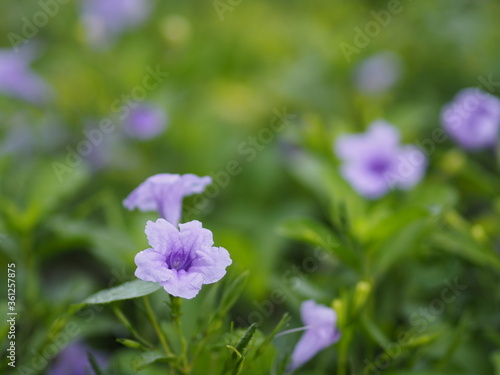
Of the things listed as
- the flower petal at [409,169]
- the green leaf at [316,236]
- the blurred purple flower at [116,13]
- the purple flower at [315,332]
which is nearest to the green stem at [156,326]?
the purple flower at [315,332]

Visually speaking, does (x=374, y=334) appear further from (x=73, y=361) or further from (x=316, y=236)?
(x=73, y=361)

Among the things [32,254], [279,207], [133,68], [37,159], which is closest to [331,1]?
[133,68]

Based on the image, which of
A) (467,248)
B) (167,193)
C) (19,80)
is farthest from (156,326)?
(19,80)

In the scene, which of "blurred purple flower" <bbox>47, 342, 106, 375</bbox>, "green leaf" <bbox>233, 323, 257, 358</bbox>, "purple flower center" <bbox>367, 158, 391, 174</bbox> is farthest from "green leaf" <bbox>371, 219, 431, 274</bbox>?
"blurred purple flower" <bbox>47, 342, 106, 375</bbox>

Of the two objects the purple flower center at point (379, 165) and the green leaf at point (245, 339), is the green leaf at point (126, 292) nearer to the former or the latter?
the green leaf at point (245, 339)

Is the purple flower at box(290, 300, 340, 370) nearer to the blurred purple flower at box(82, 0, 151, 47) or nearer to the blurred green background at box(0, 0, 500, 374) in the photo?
the blurred green background at box(0, 0, 500, 374)

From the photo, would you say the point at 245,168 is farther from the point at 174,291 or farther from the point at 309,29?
the point at 174,291

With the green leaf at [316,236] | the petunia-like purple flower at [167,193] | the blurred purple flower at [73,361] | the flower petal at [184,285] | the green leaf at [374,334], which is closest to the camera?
the flower petal at [184,285]
